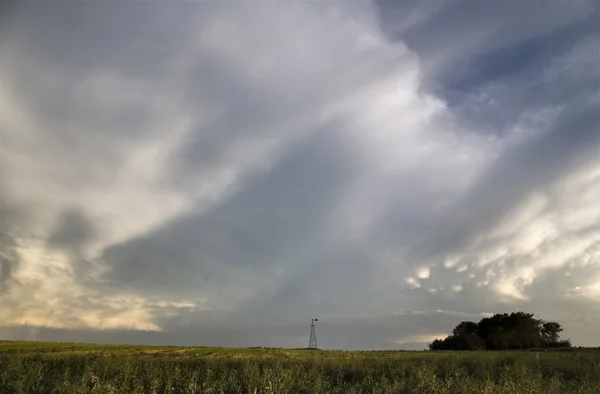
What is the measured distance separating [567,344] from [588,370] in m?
80.1

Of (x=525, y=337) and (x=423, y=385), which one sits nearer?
(x=423, y=385)

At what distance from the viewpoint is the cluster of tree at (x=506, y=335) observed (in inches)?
3413

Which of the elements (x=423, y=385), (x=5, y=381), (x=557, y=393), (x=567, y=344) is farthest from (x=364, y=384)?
(x=567, y=344)

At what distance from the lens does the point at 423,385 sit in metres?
14.2

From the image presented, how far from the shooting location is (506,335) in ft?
286

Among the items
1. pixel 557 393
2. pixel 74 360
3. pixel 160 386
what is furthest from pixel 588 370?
pixel 74 360

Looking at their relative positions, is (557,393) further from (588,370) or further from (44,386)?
(44,386)

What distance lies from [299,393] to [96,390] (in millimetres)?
6026

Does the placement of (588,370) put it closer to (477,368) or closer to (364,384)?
(477,368)

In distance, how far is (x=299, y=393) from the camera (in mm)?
13672

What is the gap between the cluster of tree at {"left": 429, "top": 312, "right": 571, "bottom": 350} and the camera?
284 feet

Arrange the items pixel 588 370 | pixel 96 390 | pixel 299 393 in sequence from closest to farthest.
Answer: pixel 96 390 → pixel 299 393 → pixel 588 370

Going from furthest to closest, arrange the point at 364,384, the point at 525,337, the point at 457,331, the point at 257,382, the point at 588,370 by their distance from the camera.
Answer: the point at 457,331 < the point at 525,337 < the point at 588,370 < the point at 364,384 < the point at 257,382

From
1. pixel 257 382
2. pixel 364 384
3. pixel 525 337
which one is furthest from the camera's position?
pixel 525 337
